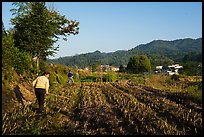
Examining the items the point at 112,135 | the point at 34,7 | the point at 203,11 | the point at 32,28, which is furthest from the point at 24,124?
the point at 34,7

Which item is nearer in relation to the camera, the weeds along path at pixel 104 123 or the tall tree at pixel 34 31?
the weeds along path at pixel 104 123

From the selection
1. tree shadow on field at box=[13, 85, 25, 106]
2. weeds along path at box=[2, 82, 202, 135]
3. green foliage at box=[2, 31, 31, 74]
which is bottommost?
weeds along path at box=[2, 82, 202, 135]

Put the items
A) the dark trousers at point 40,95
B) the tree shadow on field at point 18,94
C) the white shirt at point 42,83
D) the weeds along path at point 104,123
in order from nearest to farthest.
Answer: the weeds along path at point 104,123
the dark trousers at point 40,95
the white shirt at point 42,83
the tree shadow on field at point 18,94

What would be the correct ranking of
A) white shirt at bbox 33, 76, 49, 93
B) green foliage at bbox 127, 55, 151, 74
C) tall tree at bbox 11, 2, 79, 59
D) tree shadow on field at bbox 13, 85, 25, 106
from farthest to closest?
green foliage at bbox 127, 55, 151, 74 → tall tree at bbox 11, 2, 79, 59 → tree shadow on field at bbox 13, 85, 25, 106 → white shirt at bbox 33, 76, 49, 93

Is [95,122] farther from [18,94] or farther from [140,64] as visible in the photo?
[140,64]

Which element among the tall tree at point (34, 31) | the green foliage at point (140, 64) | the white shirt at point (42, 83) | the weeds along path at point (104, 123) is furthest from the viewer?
the green foliage at point (140, 64)

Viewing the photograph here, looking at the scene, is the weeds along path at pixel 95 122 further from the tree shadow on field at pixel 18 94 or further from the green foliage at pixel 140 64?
the green foliage at pixel 140 64

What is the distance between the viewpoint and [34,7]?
76.0ft

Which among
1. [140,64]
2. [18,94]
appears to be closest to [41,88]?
[18,94]

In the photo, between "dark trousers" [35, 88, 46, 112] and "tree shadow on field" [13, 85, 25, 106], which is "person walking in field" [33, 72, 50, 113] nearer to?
"dark trousers" [35, 88, 46, 112]

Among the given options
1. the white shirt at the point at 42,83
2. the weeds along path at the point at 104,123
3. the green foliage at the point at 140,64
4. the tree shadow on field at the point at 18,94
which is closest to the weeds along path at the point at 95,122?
the weeds along path at the point at 104,123

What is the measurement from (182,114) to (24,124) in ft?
17.5

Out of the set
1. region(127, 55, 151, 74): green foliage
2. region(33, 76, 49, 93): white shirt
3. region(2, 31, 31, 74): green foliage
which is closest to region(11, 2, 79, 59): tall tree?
region(2, 31, 31, 74): green foliage

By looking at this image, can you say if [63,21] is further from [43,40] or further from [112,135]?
[112,135]
